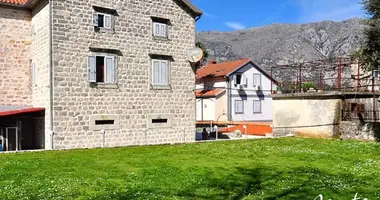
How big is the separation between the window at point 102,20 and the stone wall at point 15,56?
14.7ft

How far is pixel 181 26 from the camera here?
2472 cm

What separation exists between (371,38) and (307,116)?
818 cm

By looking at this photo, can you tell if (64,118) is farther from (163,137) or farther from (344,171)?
(344,171)

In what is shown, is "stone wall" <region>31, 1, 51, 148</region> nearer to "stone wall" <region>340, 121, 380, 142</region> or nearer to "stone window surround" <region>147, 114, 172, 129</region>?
"stone window surround" <region>147, 114, 172, 129</region>

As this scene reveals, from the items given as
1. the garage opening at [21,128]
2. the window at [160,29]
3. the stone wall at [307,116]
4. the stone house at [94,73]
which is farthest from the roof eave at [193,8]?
the garage opening at [21,128]

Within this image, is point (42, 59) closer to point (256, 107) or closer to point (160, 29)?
point (160, 29)

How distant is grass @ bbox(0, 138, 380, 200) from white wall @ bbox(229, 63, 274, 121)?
1106 inches

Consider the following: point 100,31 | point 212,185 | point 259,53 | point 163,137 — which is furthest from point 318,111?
point 259,53

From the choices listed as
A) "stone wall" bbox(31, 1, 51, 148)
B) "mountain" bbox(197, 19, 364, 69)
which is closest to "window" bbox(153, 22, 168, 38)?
"stone wall" bbox(31, 1, 51, 148)

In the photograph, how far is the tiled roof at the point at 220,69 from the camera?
1815 inches

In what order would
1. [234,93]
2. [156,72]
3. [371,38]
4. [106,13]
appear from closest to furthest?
1. [371,38]
2. [106,13]
3. [156,72]
4. [234,93]

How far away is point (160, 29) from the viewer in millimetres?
23828

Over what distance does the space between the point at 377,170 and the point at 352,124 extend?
11577 mm

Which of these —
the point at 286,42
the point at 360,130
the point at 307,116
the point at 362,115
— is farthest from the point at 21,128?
the point at 286,42
